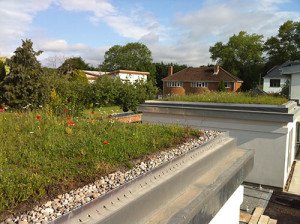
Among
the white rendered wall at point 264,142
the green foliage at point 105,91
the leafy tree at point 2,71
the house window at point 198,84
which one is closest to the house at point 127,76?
the green foliage at point 105,91

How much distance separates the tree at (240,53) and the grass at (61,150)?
194 feet

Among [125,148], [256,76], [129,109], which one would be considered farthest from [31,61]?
[256,76]

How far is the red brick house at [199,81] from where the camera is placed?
1992 inches

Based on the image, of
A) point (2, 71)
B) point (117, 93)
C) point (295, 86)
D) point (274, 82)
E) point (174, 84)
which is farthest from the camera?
point (174, 84)

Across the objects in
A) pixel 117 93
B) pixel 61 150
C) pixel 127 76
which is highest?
pixel 127 76

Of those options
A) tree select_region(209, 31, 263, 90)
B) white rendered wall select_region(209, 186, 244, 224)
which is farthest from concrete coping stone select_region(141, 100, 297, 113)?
tree select_region(209, 31, 263, 90)

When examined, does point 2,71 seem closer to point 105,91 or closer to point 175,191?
point 105,91

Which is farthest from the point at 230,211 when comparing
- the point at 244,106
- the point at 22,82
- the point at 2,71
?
the point at 2,71

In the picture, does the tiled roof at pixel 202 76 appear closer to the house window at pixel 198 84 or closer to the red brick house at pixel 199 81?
the red brick house at pixel 199 81

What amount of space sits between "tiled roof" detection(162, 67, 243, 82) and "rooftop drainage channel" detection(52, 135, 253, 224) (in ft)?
156

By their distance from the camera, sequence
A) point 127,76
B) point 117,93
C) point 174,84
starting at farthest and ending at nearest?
point 174,84 < point 127,76 < point 117,93

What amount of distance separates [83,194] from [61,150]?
1110 millimetres

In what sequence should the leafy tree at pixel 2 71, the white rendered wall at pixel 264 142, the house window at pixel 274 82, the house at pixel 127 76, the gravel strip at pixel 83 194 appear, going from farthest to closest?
the house window at pixel 274 82, the house at pixel 127 76, the leafy tree at pixel 2 71, the white rendered wall at pixel 264 142, the gravel strip at pixel 83 194

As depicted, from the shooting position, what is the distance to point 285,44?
55812 mm
